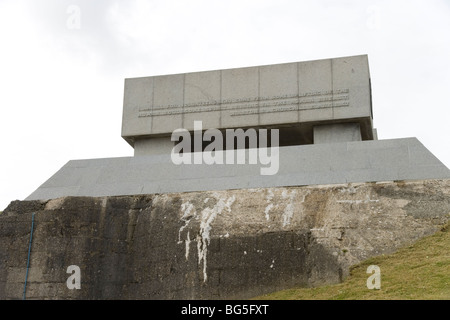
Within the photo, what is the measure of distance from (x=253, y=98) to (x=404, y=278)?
19.9ft

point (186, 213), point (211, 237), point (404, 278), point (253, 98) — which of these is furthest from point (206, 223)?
point (404, 278)

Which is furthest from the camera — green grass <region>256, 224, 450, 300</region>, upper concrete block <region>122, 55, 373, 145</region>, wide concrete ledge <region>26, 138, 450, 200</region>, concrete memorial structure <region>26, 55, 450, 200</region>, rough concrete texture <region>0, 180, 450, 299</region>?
upper concrete block <region>122, 55, 373, 145</region>

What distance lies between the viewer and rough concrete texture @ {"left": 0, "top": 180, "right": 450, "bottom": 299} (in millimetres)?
11484

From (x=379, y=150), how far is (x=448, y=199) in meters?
1.79

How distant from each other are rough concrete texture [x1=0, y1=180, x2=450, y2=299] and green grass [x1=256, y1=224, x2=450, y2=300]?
0.78ft

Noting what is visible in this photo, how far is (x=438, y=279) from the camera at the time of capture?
31.3 ft

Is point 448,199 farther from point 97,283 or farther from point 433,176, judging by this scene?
point 97,283

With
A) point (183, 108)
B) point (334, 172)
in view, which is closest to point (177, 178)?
point (183, 108)

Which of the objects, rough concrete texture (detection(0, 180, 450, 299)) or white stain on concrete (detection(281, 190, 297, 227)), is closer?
rough concrete texture (detection(0, 180, 450, 299))
